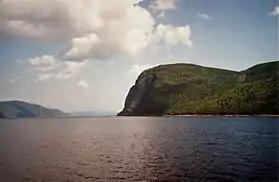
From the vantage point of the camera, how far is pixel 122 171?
43906mm

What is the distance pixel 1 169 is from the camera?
153ft

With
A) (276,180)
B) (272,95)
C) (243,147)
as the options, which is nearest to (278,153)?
(243,147)

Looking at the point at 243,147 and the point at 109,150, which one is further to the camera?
the point at 109,150

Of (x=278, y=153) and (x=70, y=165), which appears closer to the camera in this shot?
(x=70, y=165)

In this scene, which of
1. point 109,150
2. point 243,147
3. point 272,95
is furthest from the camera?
point 272,95

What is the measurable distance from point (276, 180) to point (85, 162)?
2693 cm

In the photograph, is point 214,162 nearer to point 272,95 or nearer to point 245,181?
point 245,181

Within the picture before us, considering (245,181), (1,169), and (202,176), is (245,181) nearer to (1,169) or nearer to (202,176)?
(202,176)

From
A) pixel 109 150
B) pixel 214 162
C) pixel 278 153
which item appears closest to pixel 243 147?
pixel 278 153

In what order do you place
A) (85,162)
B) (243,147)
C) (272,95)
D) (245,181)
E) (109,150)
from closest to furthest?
(245,181), (85,162), (243,147), (109,150), (272,95)

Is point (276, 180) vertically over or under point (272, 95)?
under

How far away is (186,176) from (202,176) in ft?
5.72

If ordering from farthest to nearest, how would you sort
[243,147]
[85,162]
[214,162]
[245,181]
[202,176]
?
[243,147] → [85,162] → [214,162] → [202,176] → [245,181]

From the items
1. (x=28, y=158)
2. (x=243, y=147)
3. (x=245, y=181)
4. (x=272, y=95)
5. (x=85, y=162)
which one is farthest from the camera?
(x=272, y=95)
